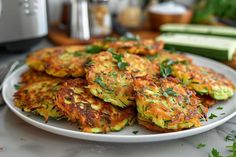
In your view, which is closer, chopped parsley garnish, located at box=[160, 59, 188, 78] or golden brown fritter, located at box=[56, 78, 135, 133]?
golden brown fritter, located at box=[56, 78, 135, 133]

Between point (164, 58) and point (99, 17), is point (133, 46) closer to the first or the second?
point (164, 58)

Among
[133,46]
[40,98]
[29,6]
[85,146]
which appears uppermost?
[29,6]

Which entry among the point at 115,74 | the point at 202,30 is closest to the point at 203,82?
the point at 115,74

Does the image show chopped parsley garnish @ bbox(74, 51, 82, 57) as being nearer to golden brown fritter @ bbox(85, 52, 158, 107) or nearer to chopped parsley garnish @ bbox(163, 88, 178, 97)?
golden brown fritter @ bbox(85, 52, 158, 107)

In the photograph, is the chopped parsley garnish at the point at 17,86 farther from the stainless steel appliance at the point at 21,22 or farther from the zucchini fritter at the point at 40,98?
the stainless steel appliance at the point at 21,22

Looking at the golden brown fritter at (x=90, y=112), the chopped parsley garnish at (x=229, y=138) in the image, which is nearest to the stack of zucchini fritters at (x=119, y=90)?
the golden brown fritter at (x=90, y=112)

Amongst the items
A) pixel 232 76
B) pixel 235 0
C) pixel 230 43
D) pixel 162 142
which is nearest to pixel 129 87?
pixel 162 142

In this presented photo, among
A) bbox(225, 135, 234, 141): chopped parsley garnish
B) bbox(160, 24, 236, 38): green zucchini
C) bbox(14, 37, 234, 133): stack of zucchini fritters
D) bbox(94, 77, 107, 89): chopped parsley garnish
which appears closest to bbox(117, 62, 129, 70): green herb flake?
bbox(14, 37, 234, 133): stack of zucchini fritters
